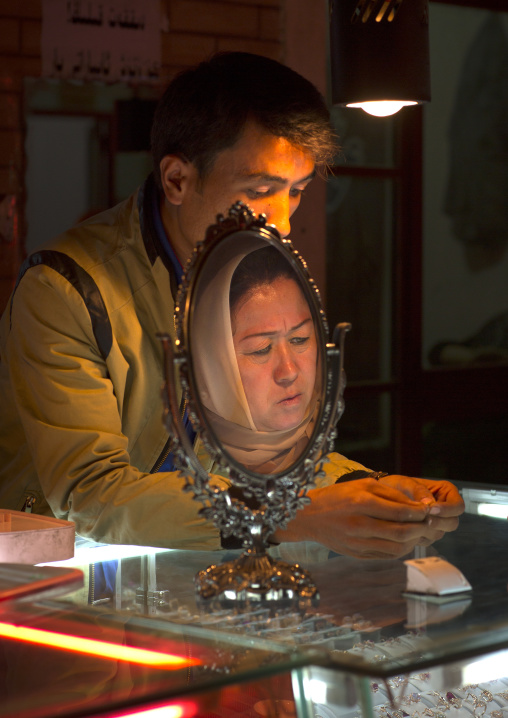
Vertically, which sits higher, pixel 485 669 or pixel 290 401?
pixel 290 401

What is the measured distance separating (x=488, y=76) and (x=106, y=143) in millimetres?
2900

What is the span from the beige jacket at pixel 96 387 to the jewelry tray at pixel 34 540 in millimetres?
130

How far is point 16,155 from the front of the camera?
363cm

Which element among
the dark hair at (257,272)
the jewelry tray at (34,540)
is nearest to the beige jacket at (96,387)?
the jewelry tray at (34,540)

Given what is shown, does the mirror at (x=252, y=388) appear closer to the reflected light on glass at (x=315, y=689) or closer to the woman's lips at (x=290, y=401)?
the woman's lips at (x=290, y=401)

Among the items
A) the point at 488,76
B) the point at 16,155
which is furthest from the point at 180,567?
the point at 488,76

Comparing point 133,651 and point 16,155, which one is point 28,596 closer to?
point 133,651

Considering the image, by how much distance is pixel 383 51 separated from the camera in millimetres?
1915

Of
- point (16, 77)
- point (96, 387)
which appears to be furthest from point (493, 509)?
point (16, 77)

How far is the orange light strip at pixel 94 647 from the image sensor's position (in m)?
0.84

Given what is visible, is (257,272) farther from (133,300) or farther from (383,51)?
(383,51)

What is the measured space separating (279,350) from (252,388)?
53mm

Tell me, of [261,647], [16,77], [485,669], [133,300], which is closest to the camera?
[261,647]

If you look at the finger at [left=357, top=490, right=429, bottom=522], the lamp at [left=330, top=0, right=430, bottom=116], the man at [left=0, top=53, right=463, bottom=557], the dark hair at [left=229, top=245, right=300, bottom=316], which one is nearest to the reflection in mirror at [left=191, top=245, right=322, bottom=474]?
the dark hair at [left=229, top=245, right=300, bottom=316]
